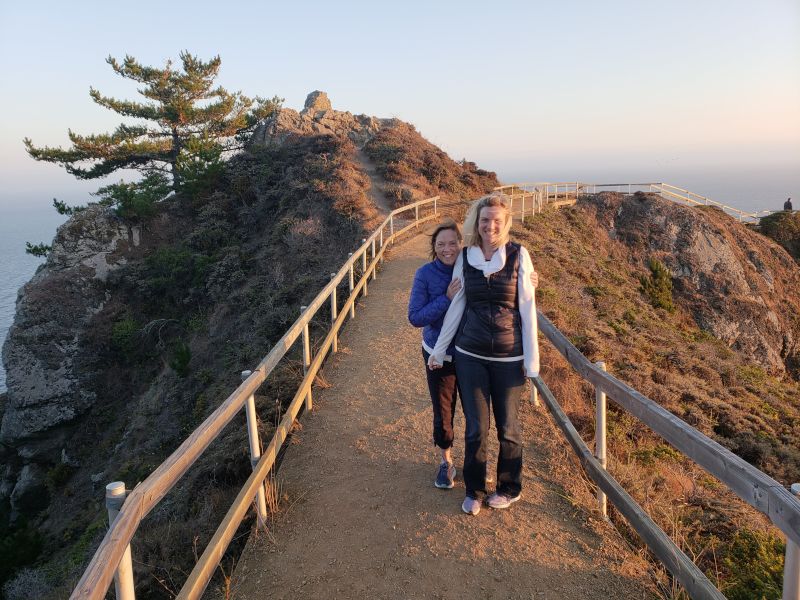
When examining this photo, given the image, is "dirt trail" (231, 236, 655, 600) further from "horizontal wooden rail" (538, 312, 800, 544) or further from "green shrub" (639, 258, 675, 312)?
"green shrub" (639, 258, 675, 312)

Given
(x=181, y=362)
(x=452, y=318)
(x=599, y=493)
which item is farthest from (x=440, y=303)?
(x=181, y=362)

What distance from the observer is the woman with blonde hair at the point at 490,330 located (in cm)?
353

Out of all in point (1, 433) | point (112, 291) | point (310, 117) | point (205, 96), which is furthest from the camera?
point (310, 117)

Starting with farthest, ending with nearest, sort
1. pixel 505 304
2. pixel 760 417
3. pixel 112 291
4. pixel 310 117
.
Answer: pixel 310 117 < pixel 112 291 < pixel 760 417 < pixel 505 304

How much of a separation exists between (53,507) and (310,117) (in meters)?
24.4

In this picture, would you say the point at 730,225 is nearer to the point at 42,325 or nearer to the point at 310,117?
the point at 310,117

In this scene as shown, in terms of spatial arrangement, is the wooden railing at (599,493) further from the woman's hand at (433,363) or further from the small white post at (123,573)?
the woman's hand at (433,363)

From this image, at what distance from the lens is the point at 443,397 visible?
4.14 metres

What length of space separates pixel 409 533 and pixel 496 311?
161 cm

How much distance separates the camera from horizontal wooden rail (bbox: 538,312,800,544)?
1953 mm

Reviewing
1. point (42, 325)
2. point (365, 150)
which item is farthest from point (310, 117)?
point (42, 325)

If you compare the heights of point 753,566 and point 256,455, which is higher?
point 256,455

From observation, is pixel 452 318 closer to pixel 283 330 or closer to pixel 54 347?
pixel 283 330

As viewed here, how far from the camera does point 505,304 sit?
354 cm
